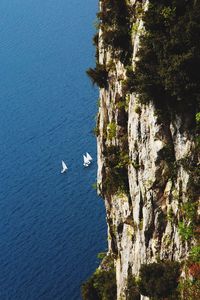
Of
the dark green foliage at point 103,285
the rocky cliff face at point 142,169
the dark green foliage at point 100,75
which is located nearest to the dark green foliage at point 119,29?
the rocky cliff face at point 142,169

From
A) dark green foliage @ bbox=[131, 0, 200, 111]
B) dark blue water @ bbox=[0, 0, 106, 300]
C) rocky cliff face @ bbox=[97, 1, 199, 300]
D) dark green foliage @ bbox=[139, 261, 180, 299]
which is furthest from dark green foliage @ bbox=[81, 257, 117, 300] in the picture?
dark green foliage @ bbox=[131, 0, 200, 111]

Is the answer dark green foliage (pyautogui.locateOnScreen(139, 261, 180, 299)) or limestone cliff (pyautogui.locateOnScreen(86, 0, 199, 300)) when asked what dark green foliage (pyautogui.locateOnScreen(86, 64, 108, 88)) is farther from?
dark green foliage (pyautogui.locateOnScreen(139, 261, 180, 299))

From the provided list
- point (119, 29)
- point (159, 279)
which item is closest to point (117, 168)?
point (119, 29)

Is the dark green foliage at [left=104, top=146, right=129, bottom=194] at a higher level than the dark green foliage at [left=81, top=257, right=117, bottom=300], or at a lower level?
higher

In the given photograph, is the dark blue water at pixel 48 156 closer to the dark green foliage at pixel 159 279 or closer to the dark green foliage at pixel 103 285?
the dark green foliage at pixel 103 285

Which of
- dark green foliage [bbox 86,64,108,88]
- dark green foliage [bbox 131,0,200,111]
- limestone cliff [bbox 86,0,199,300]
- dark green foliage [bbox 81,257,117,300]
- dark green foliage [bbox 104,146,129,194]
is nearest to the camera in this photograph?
dark green foliage [bbox 131,0,200,111]

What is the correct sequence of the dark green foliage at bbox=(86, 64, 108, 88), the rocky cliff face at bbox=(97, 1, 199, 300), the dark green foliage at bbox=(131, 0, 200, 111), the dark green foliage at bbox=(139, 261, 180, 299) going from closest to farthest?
the dark green foliage at bbox=(131, 0, 200, 111) < the rocky cliff face at bbox=(97, 1, 199, 300) < the dark green foliage at bbox=(139, 261, 180, 299) < the dark green foliage at bbox=(86, 64, 108, 88)

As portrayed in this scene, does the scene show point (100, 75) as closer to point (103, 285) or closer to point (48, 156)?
point (103, 285)
